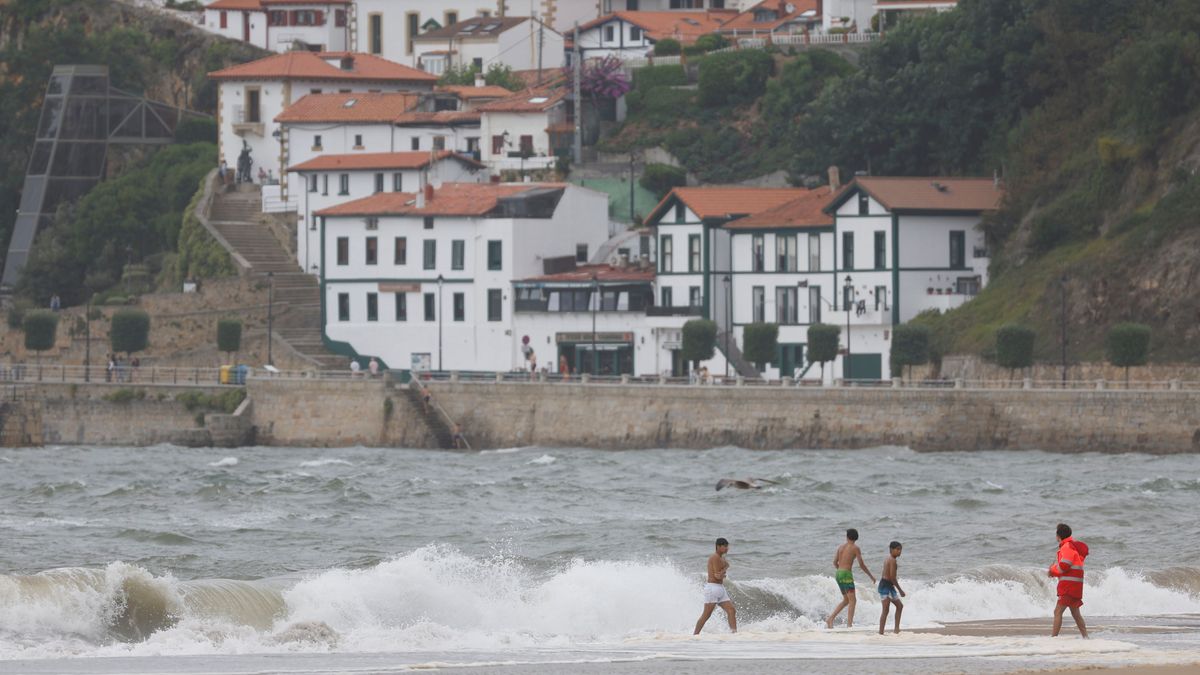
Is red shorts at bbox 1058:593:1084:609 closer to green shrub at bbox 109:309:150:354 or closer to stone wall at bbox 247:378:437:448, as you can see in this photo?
stone wall at bbox 247:378:437:448

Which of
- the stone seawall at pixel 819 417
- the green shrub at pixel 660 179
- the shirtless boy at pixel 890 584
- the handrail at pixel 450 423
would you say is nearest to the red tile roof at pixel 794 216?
the stone seawall at pixel 819 417

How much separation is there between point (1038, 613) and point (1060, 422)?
27.7 m

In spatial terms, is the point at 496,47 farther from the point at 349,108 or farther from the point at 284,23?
the point at 349,108

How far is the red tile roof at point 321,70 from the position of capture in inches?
4063

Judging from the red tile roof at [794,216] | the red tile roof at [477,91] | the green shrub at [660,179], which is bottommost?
the red tile roof at [794,216]

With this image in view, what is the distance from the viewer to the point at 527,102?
99.4 meters

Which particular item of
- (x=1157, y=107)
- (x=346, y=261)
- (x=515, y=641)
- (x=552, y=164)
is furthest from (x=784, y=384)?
(x=515, y=641)

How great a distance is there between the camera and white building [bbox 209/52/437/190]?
102 meters

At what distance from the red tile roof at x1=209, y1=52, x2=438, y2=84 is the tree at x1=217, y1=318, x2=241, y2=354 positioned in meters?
19.1

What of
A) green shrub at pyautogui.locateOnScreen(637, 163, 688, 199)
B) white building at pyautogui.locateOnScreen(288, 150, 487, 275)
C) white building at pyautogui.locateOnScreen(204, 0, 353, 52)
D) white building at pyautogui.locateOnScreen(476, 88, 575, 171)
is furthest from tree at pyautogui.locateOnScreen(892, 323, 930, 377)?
white building at pyautogui.locateOnScreen(204, 0, 353, 52)

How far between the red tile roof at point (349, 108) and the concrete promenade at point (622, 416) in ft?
64.1

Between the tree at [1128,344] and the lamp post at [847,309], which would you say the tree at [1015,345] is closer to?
the tree at [1128,344]

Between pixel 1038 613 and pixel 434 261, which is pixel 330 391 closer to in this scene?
pixel 434 261

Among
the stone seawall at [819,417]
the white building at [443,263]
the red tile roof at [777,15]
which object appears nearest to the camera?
the stone seawall at [819,417]
